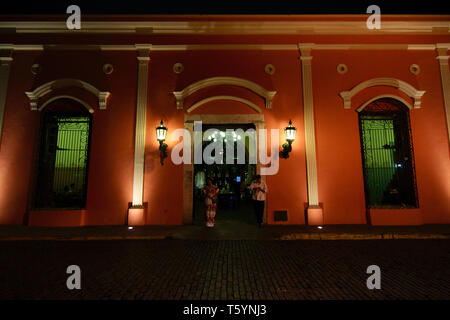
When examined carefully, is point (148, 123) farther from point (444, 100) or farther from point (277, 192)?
point (444, 100)

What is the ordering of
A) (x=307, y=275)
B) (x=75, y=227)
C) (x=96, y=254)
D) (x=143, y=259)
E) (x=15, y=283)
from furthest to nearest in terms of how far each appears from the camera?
(x=75, y=227), (x=96, y=254), (x=143, y=259), (x=307, y=275), (x=15, y=283)

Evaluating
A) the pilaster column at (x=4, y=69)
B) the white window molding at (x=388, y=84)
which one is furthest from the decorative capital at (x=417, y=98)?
the pilaster column at (x=4, y=69)

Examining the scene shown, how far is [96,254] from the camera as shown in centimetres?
467

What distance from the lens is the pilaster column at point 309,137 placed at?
23.9 ft

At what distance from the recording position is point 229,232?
6523 mm

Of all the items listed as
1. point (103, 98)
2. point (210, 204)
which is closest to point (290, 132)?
point (210, 204)

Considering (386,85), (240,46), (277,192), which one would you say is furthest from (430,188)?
(240,46)

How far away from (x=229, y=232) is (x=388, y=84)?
23.7ft

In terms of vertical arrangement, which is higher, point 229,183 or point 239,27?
point 239,27

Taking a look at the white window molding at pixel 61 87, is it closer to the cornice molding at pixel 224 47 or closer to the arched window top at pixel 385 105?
the cornice molding at pixel 224 47

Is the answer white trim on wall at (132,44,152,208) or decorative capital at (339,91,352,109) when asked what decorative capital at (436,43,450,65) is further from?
white trim on wall at (132,44,152,208)

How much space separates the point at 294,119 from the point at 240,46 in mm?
3181

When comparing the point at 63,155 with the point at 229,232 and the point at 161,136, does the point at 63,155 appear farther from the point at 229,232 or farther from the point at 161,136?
the point at 229,232

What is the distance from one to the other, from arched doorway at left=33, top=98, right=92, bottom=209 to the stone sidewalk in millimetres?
1140
